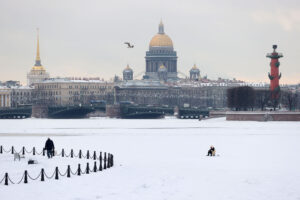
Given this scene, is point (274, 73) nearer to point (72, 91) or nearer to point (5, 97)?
point (5, 97)

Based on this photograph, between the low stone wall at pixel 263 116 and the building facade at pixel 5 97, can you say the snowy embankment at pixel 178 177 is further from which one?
the building facade at pixel 5 97

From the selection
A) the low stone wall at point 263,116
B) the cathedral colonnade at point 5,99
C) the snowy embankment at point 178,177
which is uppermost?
the cathedral colonnade at point 5,99

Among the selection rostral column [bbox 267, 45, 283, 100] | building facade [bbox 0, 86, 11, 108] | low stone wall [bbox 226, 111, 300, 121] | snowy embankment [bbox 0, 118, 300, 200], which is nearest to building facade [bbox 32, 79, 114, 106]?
building facade [bbox 0, 86, 11, 108]

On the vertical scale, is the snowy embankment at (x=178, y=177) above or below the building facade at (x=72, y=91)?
below

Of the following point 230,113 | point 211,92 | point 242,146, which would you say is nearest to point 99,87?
point 211,92

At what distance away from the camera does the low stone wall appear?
9694cm

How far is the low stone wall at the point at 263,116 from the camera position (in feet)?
318

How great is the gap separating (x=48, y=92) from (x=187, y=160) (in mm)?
153189

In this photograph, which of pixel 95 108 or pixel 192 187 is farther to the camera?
pixel 95 108

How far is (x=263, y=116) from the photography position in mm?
98688

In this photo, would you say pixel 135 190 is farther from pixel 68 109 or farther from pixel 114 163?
pixel 68 109

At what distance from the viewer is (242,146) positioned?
169ft

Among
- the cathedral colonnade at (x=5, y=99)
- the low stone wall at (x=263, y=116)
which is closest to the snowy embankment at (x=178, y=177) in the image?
the low stone wall at (x=263, y=116)

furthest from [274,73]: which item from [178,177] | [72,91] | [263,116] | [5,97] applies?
[72,91]
